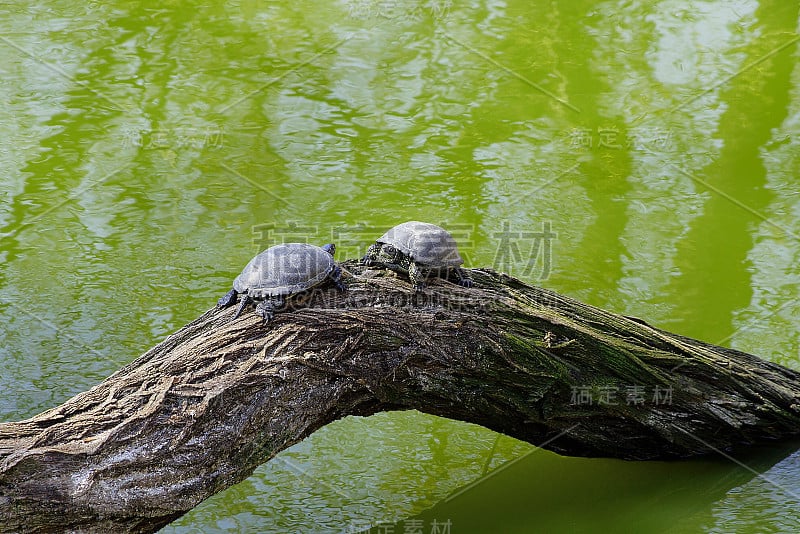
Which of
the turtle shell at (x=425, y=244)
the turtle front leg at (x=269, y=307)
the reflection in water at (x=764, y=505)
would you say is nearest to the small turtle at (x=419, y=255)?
the turtle shell at (x=425, y=244)

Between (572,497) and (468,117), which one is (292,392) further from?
(468,117)

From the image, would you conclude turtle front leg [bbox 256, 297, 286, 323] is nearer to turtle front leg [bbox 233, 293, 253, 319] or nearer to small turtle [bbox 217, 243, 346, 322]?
small turtle [bbox 217, 243, 346, 322]

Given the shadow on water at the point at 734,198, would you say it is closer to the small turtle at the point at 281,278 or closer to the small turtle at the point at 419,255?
the small turtle at the point at 419,255

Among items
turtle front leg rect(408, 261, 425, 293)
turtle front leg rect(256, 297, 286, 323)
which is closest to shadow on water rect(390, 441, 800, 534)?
turtle front leg rect(408, 261, 425, 293)

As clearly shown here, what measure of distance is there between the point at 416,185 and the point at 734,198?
10.1ft

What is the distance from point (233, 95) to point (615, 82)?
4.72 meters

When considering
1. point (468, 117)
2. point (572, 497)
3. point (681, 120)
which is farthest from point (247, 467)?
point (681, 120)

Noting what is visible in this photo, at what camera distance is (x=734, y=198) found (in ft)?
27.3

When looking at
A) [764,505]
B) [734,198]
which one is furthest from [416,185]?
[764,505]

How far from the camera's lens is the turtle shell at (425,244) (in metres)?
4.75

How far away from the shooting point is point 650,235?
771cm

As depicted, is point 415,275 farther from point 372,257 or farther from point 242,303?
point 242,303

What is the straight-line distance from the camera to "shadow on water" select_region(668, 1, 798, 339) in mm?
6871

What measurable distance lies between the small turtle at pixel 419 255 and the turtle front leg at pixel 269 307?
69 cm
